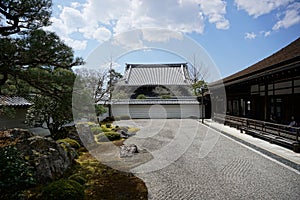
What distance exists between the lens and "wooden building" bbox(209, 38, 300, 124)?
6.93 metres

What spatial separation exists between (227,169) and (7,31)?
6.02 metres

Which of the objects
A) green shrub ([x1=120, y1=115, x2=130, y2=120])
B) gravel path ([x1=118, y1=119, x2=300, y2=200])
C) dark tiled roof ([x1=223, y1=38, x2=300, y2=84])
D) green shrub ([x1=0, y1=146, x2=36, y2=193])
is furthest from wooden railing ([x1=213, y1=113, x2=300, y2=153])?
green shrub ([x1=120, y1=115, x2=130, y2=120])

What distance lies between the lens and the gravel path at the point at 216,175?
12.7ft

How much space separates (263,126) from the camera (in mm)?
8539

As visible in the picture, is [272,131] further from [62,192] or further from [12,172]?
[12,172]

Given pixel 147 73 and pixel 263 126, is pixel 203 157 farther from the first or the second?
pixel 147 73

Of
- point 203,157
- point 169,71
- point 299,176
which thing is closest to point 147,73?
point 169,71

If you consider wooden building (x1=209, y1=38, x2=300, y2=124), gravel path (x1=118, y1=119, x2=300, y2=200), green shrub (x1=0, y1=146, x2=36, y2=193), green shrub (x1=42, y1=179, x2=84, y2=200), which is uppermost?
wooden building (x1=209, y1=38, x2=300, y2=124)

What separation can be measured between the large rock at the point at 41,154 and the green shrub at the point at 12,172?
0.65 m

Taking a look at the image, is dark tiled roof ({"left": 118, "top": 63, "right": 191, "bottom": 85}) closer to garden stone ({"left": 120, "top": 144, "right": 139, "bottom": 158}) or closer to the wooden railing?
the wooden railing

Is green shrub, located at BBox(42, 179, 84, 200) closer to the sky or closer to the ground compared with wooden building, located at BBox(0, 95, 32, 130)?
closer to the ground

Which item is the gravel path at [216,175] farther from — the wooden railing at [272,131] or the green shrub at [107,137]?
the green shrub at [107,137]

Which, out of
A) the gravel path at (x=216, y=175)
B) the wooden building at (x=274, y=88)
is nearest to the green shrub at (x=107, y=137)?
the gravel path at (x=216, y=175)

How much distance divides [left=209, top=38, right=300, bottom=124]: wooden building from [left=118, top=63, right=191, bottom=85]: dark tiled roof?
13.0 metres
